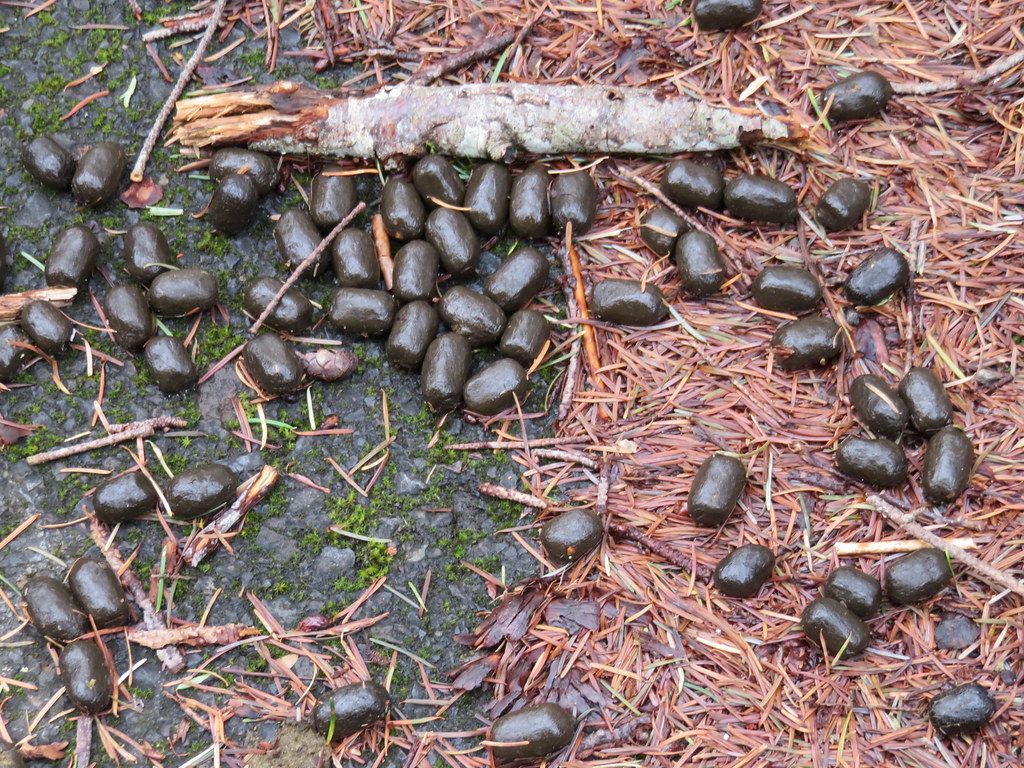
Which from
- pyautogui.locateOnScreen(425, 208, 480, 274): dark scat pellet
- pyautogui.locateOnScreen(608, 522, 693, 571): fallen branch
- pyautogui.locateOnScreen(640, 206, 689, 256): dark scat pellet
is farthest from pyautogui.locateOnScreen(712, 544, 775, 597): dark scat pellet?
pyautogui.locateOnScreen(425, 208, 480, 274): dark scat pellet

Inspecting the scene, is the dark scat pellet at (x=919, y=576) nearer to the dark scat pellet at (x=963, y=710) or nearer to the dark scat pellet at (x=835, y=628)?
the dark scat pellet at (x=835, y=628)

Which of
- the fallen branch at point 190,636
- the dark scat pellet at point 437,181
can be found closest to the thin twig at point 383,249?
the dark scat pellet at point 437,181

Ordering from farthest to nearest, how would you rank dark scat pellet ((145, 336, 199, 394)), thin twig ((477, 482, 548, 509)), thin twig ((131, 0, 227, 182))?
thin twig ((131, 0, 227, 182)) → dark scat pellet ((145, 336, 199, 394)) → thin twig ((477, 482, 548, 509))

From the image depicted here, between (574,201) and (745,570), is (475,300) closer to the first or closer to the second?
(574,201)

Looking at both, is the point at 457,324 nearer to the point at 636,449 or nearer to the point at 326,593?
the point at 636,449

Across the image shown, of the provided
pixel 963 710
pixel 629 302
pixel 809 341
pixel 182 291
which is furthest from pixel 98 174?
pixel 963 710

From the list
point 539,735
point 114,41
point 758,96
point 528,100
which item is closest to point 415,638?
point 539,735

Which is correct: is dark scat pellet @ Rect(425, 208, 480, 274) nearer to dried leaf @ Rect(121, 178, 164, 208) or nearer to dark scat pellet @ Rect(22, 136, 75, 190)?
dried leaf @ Rect(121, 178, 164, 208)
